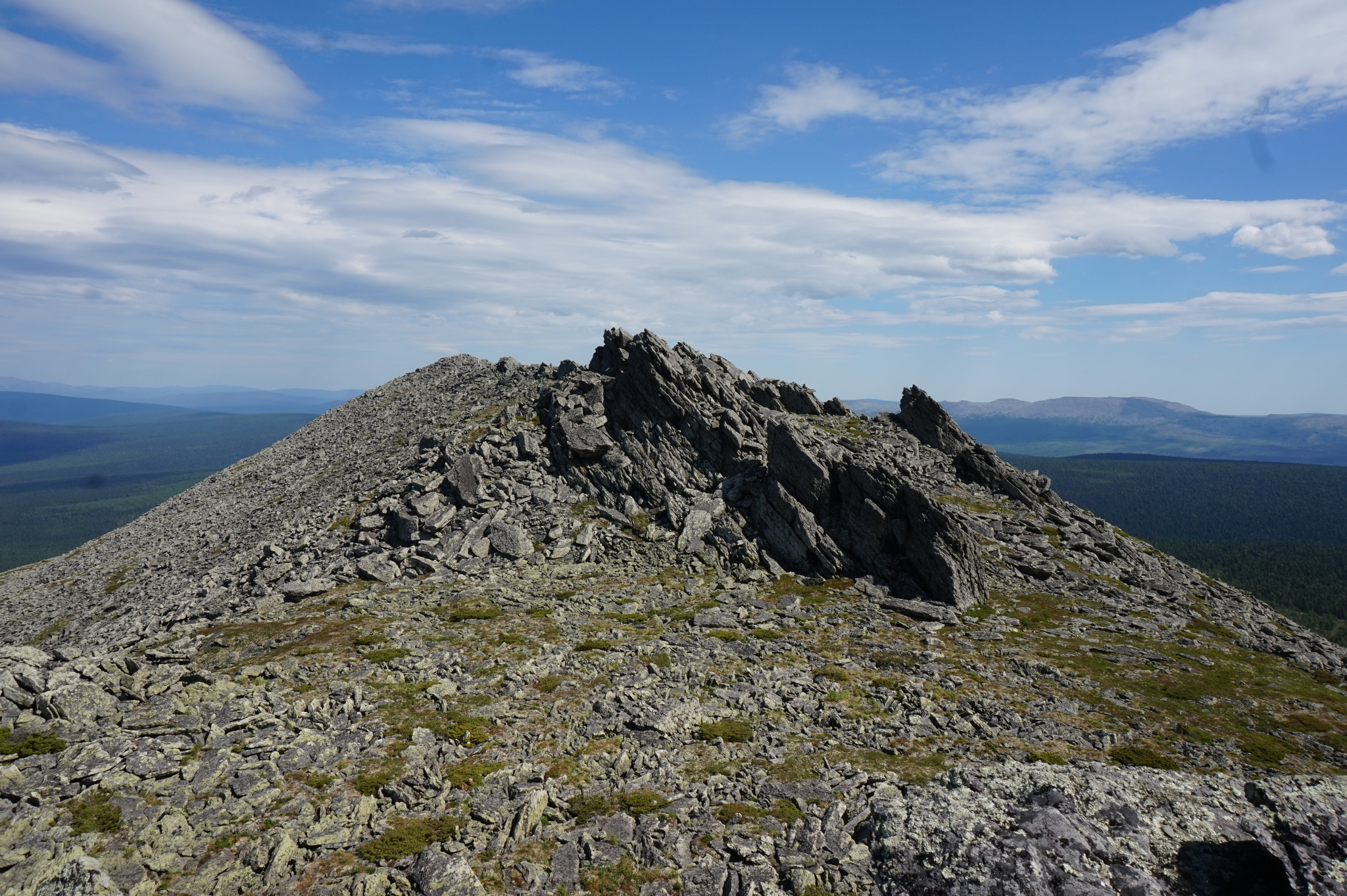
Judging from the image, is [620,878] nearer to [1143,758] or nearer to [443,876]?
[443,876]

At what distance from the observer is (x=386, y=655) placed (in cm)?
3934

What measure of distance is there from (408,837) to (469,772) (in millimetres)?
4577

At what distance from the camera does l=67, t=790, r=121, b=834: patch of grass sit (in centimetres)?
2206

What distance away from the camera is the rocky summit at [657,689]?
74.1ft

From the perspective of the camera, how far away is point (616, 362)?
87.9 m

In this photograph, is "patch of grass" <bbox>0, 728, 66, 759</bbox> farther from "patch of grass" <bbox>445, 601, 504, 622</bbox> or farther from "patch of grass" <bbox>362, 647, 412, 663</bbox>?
"patch of grass" <bbox>445, 601, 504, 622</bbox>

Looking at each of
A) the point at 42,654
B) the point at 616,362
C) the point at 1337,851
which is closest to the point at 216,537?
the point at 42,654

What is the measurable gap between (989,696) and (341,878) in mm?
34822

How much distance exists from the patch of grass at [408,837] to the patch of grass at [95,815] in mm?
8921

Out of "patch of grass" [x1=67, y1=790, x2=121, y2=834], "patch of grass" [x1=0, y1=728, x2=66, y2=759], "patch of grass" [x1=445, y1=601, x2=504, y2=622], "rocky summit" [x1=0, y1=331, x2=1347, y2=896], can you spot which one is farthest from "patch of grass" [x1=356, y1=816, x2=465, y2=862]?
"patch of grass" [x1=445, y1=601, x2=504, y2=622]

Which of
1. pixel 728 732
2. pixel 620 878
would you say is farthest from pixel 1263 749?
pixel 620 878

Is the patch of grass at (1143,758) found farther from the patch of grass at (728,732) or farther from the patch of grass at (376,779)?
the patch of grass at (376,779)

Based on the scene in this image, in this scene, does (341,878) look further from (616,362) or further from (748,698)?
(616,362)

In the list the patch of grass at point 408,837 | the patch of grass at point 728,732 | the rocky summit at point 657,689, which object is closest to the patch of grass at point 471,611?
the rocky summit at point 657,689
